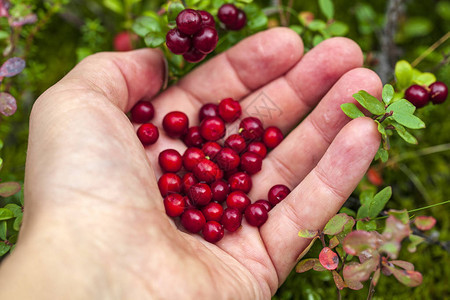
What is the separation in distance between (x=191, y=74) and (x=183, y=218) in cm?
160

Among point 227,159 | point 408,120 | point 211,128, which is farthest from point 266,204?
point 408,120

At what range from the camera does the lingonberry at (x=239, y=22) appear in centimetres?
429

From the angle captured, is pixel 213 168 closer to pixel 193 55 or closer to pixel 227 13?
pixel 193 55

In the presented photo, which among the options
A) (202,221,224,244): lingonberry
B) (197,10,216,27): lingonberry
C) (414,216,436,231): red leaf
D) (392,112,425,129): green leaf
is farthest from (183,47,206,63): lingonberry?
(414,216,436,231): red leaf

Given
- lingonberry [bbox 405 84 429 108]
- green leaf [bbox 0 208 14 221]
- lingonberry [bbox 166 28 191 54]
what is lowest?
green leaf [bbox 0 208 14 221]

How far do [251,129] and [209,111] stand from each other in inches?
17.7

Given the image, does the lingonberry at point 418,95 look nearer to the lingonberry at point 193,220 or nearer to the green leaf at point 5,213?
the lingonberry at point 193,220

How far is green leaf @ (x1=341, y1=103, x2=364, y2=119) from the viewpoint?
135 inches

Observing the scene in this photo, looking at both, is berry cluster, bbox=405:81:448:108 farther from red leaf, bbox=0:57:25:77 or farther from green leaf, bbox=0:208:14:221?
green leaf, bbox=0:208:14:221

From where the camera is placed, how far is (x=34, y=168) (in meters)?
2.99

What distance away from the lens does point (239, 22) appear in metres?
4.30

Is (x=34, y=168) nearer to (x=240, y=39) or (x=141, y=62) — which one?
(x=141, y=62)

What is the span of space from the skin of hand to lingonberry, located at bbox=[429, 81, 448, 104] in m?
0.57

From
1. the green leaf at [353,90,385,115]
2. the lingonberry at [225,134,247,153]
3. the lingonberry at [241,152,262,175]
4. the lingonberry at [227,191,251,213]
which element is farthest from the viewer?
the lingonberry at [225,134,247,153]
